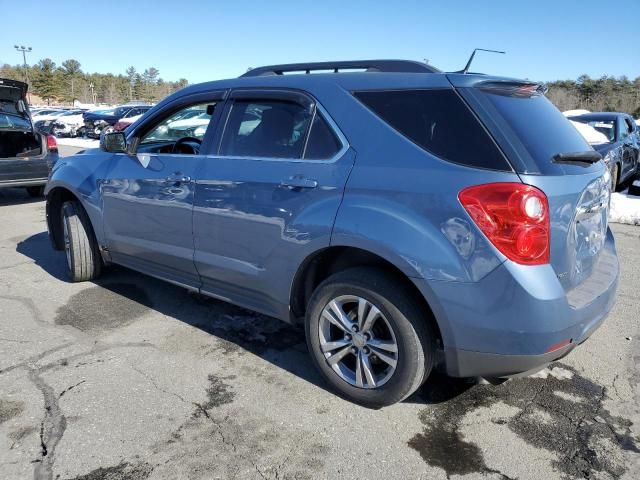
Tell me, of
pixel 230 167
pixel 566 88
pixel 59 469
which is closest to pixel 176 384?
pixel 59 469

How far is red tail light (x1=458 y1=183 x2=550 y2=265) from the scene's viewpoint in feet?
7.61

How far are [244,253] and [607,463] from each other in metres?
2.23

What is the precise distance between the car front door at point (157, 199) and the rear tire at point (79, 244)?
Result: 0.39 m

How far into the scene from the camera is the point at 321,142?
2.95m

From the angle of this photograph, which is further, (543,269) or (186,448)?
(186,448)

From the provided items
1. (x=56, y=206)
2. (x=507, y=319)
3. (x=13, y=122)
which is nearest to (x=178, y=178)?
(x=56, y=206)

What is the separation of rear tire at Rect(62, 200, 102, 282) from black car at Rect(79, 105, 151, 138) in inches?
863

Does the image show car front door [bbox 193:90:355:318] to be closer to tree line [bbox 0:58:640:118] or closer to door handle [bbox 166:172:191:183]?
door handle [bbox 166:172:191:183]

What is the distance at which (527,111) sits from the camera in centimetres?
274

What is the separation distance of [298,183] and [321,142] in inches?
10.6

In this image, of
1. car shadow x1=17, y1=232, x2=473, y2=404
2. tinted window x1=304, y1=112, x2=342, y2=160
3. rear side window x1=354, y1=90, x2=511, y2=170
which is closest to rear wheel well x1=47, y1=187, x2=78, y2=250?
car shadow x1=17, y1=232, x2=473, y2=404

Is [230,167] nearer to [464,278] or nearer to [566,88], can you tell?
[464,278]

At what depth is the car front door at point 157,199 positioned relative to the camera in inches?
143

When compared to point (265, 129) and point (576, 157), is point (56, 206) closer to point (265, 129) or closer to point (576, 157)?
point (265, 129)
